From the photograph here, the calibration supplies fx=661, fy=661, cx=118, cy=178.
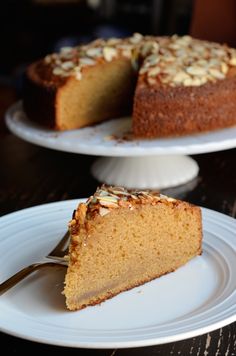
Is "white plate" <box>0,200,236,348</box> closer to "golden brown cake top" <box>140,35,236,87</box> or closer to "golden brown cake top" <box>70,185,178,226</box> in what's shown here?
"golden brown cake top" <box>70,185,178,226</box>

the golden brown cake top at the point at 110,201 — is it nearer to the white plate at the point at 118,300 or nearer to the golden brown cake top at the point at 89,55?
the white plate at the point at 118,300

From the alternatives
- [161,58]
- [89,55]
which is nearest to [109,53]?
[89,55]

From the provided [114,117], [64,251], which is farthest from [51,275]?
[114,117]

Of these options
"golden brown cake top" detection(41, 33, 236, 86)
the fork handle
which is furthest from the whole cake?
the fork handle

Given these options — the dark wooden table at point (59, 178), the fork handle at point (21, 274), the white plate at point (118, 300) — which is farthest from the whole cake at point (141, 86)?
the fork handle at point (21, 274)

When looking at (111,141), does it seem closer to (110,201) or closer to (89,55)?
(89,55)

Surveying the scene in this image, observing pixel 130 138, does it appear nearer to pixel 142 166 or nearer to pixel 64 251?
pixel 142 166
